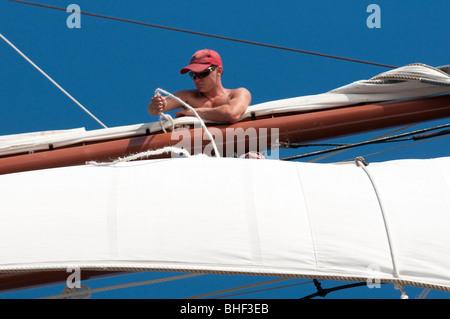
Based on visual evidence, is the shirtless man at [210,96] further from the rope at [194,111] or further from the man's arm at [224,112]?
the rope at [194,111]

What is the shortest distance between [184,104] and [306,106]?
665 mm

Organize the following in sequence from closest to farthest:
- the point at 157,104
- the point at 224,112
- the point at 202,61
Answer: the point at 157,104 < the point at 224,112 < the point at 202,61

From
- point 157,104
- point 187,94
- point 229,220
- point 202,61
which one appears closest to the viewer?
point 229,220

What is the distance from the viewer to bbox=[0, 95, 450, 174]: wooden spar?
4.62 m

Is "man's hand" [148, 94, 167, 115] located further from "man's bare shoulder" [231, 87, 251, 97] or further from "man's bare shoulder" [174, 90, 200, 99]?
"man's bare shoulder" [231, 87, 251, 97]

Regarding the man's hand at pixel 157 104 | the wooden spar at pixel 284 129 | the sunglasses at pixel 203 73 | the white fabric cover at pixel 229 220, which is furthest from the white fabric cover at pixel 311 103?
the white fabric cover at pixel 229 220

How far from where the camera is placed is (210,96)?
4773 mm

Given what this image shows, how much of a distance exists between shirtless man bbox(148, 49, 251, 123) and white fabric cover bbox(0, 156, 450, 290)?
1.95ft

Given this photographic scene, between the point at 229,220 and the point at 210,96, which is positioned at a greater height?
the point at 210,96

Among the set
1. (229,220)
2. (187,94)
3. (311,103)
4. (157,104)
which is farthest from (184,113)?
(229,220)

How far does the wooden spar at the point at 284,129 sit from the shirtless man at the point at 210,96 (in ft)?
0.23

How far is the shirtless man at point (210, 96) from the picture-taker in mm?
4637

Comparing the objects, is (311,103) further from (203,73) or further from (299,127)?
(203,73)

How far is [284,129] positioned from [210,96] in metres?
0.43
